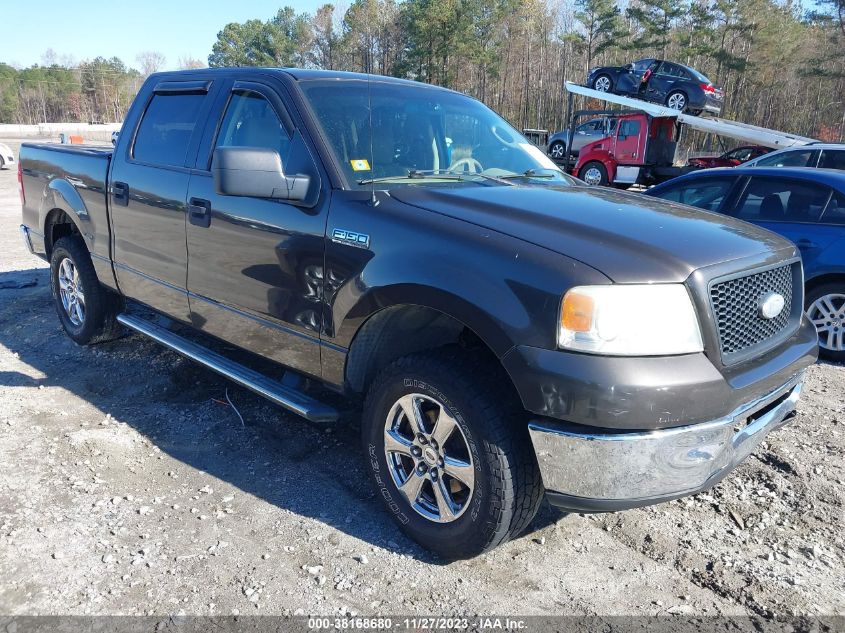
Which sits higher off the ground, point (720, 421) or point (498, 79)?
point (498, 79)

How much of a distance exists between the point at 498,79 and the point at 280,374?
51.8m

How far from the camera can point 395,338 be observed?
3.01 m

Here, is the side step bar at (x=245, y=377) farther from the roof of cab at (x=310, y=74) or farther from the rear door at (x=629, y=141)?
the rear door at (x=629, y=141)

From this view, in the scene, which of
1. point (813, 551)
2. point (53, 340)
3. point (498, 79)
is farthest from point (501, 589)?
point (498, 79)

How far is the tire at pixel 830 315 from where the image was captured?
538cm

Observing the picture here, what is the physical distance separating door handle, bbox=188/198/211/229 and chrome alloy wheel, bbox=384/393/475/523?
160 centimetres

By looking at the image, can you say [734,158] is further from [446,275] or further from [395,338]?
[446,275]

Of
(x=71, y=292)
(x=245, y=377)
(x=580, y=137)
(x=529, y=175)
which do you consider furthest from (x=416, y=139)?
(x=580, y=137)

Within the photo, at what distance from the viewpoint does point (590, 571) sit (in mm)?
2695

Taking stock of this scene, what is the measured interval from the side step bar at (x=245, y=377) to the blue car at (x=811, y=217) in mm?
4491

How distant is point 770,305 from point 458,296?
1311mm

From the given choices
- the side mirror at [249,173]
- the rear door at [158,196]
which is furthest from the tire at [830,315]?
the rear door at [158,196]

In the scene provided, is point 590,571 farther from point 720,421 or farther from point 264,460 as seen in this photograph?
point 264,460

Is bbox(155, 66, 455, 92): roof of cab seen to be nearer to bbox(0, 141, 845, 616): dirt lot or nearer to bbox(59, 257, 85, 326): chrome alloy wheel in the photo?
bbox(0, 141, 845, 616): dirt lot
